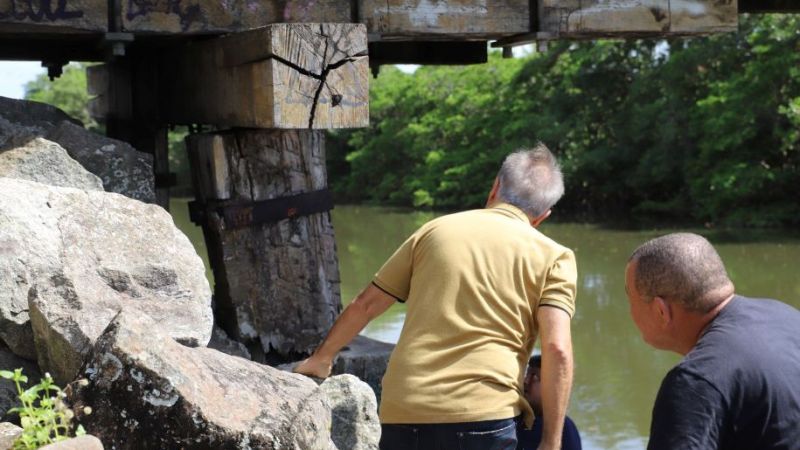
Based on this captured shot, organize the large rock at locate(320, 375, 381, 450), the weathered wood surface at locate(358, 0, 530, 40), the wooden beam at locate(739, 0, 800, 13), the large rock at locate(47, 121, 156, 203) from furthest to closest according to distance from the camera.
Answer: the wooden beam at locate(739, 0, 800, 13) → the weathered wood surface at locate(358, 0, 530, 40) → the large rock at locate(47, 121, 156, 203) → the large rock at locate(320, 375, 381, 450)

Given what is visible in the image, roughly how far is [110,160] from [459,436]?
2.31 m

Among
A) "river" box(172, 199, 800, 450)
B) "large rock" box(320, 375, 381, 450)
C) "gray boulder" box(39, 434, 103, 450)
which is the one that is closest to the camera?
"gray boulder" box(39, 434, 103, 450)

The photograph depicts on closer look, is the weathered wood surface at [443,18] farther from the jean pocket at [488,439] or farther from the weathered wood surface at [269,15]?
the jean pocket at [488,439]

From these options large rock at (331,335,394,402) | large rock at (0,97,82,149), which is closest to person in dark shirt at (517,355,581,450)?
large rock at (331,335,394,402)

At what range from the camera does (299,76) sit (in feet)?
15.8

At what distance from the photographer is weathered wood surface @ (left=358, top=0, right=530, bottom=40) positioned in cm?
542

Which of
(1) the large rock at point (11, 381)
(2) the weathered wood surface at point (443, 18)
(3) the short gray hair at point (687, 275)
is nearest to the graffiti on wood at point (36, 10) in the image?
(2) the weathered wood surface at point (443, 18)

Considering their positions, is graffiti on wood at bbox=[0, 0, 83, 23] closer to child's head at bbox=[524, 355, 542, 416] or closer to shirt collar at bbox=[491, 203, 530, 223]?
shirt collar at bbox=[491, 203, 530, 223]

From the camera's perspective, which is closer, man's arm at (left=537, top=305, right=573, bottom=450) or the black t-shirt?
the black t-shirt

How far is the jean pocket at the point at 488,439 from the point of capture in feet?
11.2

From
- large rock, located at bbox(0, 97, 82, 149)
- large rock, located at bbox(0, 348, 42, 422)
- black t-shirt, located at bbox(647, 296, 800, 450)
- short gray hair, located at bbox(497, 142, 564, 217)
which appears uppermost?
large rock, located at bbox(0, 97, 82, 149)

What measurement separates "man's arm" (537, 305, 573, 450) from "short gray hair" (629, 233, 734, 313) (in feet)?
2.89

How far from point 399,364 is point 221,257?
1961mm

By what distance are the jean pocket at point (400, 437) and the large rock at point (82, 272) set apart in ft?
2.60
